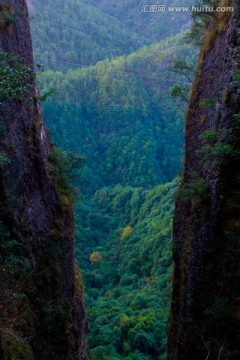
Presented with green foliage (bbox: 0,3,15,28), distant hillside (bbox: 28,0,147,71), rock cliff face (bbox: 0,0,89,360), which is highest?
distant hillside (bbox: 28,0,147,71)

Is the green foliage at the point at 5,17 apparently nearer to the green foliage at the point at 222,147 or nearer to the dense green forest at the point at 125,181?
the green foliage at the point at 222,147

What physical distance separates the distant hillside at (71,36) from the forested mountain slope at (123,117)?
29.7m

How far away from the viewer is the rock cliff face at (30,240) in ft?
42.8

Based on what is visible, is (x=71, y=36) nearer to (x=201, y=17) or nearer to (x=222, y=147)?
(x=201, y=17)

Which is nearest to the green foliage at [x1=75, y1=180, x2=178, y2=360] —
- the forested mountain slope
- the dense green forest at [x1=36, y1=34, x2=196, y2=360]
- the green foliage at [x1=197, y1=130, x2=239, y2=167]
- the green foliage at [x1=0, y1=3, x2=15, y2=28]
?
the dense green forest at [x1=36, y1=34, x2=196, y2=360]

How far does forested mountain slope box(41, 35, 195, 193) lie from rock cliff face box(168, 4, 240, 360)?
321 feet

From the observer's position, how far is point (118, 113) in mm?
132875

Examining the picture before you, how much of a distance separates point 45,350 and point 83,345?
6.28 meters

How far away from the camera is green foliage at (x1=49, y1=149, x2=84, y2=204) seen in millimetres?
19734

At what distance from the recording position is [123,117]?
131 meters

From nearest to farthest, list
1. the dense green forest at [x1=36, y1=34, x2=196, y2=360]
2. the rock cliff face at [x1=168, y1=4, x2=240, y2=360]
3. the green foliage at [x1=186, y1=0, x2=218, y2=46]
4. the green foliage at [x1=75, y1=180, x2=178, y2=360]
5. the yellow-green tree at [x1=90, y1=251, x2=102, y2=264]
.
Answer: the rock cliff face at [x1=168, y1=4, x2=240, y2=360] → the green foliage at [x1=186, y1=0, x2=218, y2=46] → the green foliage at [x1=75, y1=180, x2=178, y2=360] → the dense green forest at [x1=36, y1=34, x2=196, y2=360] → the yellow-green tree at [x1=90, y1=251, x2=102, y2=264]

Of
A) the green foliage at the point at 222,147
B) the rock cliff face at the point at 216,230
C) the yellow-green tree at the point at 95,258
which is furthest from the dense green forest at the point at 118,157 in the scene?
the green foliage at the point at 222,147

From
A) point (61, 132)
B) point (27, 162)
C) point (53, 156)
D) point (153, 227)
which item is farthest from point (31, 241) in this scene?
point (61, 132)

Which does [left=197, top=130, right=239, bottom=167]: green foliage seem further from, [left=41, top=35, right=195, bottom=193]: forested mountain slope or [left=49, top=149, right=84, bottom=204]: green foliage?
[left=41, top=35, right=195, bottom=193]: forested mountain slope
